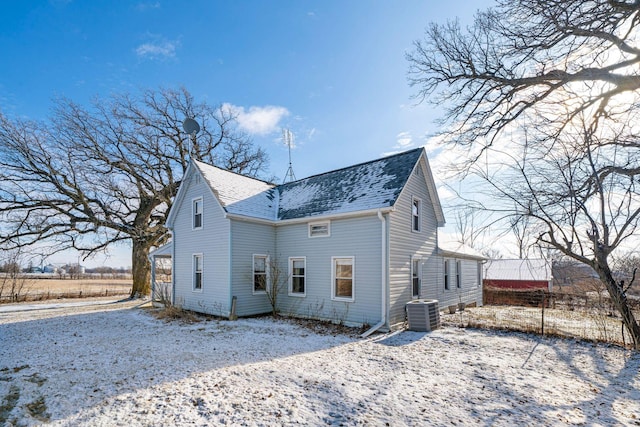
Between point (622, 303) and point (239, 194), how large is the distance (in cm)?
1233

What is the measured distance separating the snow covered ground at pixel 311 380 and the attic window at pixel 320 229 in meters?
3.69

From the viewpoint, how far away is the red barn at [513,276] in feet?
97.3

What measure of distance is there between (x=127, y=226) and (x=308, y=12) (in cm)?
1698

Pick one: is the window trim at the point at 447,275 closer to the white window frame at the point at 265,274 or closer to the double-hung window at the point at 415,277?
the double-hung window at the point at 415,277

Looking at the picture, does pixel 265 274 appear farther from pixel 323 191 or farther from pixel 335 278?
pixel 323 191

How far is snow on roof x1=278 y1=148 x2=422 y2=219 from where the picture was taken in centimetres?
1102

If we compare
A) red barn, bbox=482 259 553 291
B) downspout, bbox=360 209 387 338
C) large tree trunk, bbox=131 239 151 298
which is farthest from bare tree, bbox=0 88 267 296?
red barn, bbox=482 259 553 291

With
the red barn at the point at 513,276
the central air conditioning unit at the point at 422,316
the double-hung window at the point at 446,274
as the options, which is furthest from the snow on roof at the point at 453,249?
Result: the red barn at the point at 513,276

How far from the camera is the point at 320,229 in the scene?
12.0 m

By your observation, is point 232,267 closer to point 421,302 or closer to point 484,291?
point 421,302

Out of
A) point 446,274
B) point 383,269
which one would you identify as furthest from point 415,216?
point 446,274

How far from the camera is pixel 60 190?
18.3m

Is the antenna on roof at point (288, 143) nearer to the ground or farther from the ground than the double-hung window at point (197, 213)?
farther from the ground

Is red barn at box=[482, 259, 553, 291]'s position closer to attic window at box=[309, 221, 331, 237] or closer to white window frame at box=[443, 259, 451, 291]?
white window frame at box=[443, 259, 451, 291]
